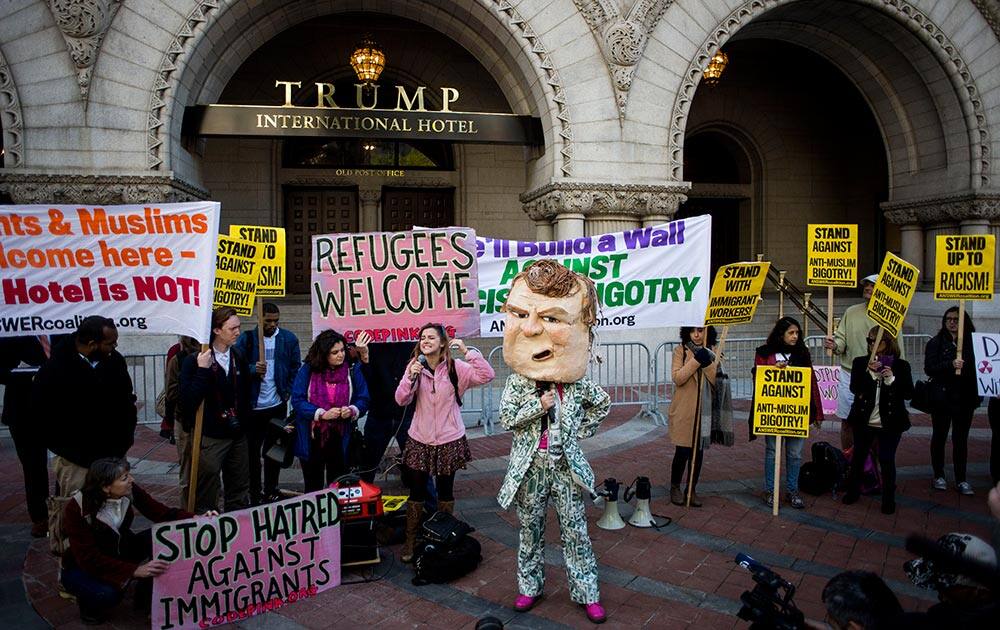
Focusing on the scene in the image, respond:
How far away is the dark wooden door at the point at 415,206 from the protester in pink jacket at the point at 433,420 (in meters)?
11.9

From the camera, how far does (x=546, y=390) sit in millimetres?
4410

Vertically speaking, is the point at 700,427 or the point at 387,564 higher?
the point at 700,427

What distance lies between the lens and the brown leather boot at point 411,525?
5.28 meters

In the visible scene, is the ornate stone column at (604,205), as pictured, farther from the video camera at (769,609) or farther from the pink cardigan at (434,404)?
the video camera at (769,609)

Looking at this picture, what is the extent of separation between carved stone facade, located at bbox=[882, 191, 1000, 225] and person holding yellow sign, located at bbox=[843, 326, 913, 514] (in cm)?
906

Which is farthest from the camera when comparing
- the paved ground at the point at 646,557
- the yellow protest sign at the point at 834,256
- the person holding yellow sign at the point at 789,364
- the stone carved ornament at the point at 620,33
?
the stone carved ornament at the point at 620,33

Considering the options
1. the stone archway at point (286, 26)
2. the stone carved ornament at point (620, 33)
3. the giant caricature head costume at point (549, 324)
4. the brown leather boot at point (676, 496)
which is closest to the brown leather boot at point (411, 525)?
the giant caricature head costume at point (549, 324)

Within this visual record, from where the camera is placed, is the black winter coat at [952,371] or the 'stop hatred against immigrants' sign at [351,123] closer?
the black winter coat at [952,371]

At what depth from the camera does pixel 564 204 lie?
11664 mm

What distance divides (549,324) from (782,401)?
123 inches

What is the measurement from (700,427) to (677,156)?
277 inches

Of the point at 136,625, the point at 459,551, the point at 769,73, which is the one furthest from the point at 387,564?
the point at 769,73

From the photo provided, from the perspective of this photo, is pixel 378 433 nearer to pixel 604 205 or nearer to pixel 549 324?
pixel 549 324

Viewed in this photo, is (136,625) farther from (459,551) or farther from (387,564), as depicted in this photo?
(459,551)
